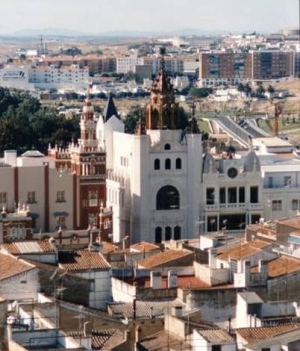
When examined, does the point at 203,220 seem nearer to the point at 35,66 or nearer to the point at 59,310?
the point at 59,310

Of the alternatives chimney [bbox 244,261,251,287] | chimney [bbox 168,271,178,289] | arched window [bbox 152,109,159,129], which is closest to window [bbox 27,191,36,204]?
arched window [bbox 152,109,159,129]

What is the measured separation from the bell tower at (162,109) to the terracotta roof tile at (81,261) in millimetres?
15498

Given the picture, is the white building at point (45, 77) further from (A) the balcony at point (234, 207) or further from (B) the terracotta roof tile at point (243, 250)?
(B) the terracotta roof tile at point (243, 250)

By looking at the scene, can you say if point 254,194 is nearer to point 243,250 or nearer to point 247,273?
point 243,250

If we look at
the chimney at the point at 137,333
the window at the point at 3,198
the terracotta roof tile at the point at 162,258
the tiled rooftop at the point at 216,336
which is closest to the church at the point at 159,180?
the window at the point at 3,198

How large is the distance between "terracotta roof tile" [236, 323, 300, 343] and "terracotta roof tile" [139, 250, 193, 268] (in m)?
6.69

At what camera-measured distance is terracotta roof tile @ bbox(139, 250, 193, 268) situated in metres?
27.3

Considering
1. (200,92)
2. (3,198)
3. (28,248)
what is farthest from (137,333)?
(200,92)

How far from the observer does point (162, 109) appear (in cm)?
4050

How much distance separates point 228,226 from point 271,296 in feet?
52.1

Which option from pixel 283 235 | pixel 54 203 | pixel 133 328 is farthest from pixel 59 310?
pixel 54 203

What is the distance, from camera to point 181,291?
2355cm

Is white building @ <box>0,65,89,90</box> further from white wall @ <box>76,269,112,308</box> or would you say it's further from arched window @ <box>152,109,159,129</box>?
white wall @ <box>76,269,112,308</box>

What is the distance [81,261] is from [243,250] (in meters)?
3.90
